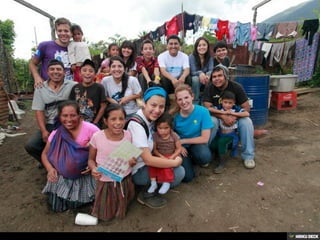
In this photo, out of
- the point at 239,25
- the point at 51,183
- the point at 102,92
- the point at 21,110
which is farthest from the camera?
the point at 239,25

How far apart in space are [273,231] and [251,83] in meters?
3.23

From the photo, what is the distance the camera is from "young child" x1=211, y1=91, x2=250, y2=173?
3250mm

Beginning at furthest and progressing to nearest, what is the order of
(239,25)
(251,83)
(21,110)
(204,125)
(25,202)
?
(239,25) < (21,110) < (251,83) < (204,125) < (25,202)

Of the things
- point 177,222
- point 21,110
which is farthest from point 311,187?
point 21,110

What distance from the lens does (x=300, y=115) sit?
553 cm

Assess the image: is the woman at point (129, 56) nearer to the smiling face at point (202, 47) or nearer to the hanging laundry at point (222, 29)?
the smiling face at point (202, 47)

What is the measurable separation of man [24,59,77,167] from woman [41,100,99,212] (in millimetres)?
582

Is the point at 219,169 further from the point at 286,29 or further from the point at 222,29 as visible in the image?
the point at 286,29

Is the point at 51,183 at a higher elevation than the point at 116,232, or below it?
higher

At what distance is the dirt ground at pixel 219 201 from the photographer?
224cm

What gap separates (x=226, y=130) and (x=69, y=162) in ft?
6.58

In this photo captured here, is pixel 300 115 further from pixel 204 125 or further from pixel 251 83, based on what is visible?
pixel 204 125

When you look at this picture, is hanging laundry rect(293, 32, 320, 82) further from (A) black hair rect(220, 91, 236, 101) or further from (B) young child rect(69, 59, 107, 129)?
(B) young child rect(69, 59, 107, 129)
